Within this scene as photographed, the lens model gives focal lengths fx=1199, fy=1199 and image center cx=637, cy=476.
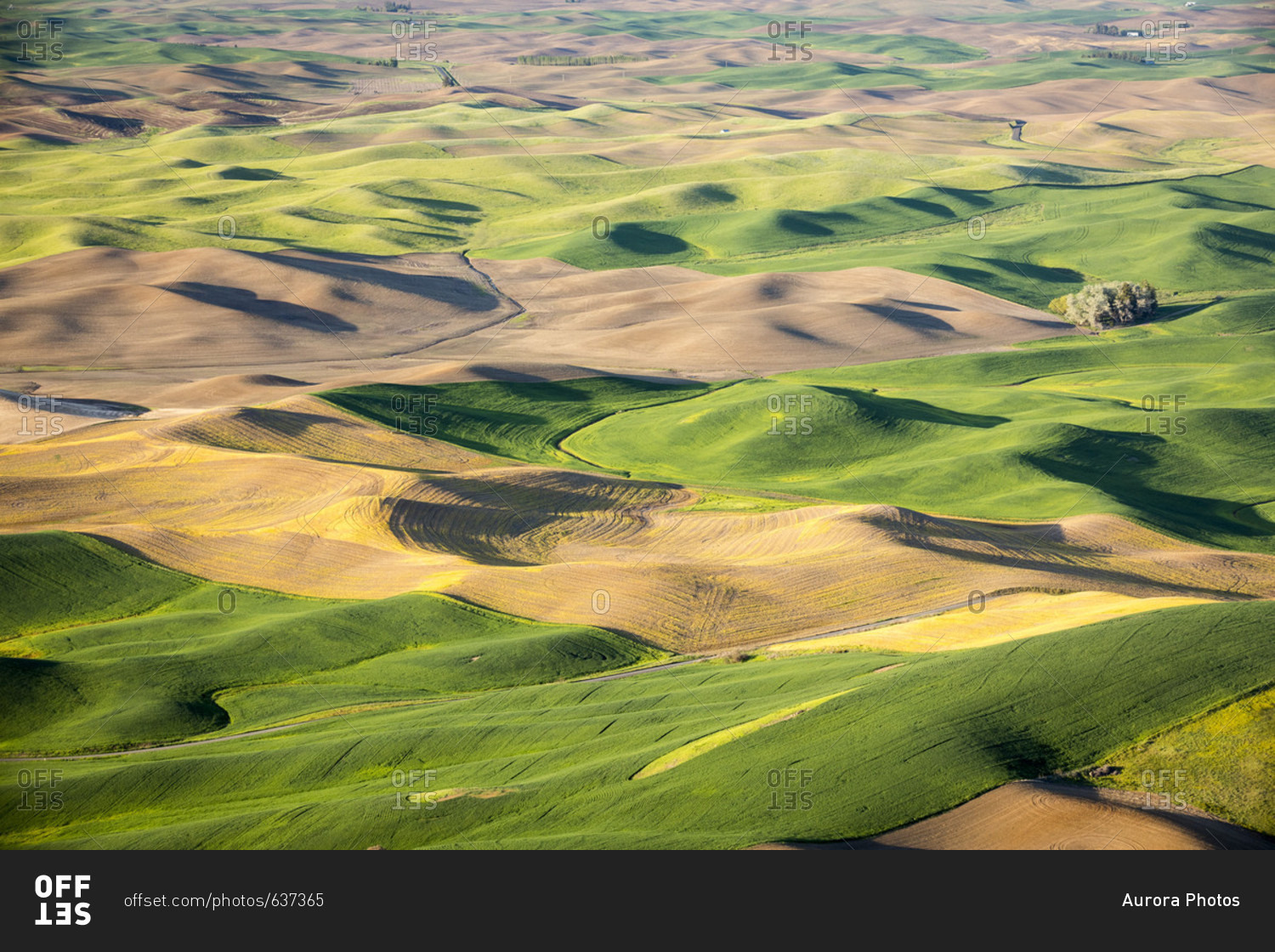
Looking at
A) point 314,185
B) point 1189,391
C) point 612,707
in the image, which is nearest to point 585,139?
point 314,185

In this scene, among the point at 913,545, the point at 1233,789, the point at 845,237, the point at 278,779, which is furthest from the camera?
the point at 845,237

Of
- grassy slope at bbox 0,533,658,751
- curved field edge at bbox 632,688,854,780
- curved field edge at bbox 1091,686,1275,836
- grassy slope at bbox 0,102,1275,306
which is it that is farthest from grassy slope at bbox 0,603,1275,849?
grassy slope at bbox 0,102,1275,306

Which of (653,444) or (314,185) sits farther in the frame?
(314,185)

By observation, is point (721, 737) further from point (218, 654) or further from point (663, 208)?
point (663, 208)

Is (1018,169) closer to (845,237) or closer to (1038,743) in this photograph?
(845,237)

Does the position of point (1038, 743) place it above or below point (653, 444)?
above

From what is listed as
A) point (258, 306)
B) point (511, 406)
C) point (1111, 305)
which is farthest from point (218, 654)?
point (1111, 305)

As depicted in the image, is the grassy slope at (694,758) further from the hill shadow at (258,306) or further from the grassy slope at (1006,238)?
the grassy slope at (1006,238)
